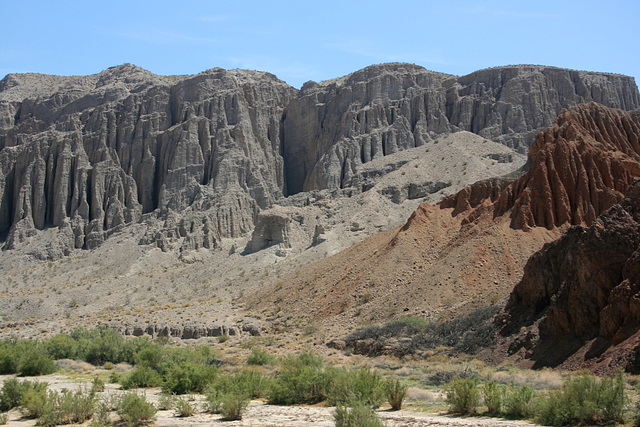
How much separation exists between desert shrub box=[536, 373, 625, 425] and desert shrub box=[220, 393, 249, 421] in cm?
770

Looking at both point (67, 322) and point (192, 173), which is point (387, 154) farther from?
point (67, 322)

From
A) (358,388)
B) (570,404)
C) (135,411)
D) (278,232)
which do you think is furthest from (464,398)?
(278,232)

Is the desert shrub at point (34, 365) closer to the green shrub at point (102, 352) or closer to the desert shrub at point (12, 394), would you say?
the green shrub at point (102, 352)

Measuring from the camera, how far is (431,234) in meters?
46.0

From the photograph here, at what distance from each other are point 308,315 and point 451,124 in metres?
59.6

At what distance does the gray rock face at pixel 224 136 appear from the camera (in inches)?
3617

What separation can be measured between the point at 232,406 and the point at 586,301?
13.3 metres

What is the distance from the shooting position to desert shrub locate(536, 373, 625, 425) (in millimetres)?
14641

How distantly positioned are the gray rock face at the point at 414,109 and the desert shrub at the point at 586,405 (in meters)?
71.4

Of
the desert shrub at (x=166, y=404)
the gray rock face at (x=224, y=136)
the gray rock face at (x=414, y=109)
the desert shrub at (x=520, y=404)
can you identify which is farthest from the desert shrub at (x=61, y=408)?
the gray rock face at (x=414, y=109)

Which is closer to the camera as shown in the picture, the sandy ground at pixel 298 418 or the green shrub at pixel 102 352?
the sandy ground at pixel 298 418

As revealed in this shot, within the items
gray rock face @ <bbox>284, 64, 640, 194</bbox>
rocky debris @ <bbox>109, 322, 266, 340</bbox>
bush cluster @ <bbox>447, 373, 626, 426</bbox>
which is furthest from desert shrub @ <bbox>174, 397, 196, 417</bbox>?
gray rock face @ <bbox>284, 64, 640, 194</bbox>

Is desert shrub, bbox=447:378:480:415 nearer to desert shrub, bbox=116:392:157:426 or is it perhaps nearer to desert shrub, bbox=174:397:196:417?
desert shrub, bbox=174:397:196:417

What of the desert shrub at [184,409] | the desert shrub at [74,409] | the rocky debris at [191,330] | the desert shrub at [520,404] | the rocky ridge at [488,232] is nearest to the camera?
the desert shrub at [520,404]
